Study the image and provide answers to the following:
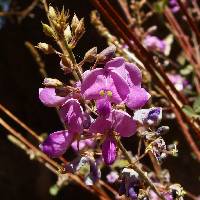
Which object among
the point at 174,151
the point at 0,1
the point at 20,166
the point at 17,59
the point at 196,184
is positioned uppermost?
the point at 0,1

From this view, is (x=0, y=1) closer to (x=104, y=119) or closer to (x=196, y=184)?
(x=196, y=184)

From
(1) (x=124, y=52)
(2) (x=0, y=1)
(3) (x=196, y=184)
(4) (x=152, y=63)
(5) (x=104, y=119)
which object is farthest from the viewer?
(2) (x=0, y=1)

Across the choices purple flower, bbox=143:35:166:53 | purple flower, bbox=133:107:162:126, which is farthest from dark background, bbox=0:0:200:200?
purple flower, bbox=133:107:162:126

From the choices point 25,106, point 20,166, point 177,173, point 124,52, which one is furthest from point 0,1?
point 124,52

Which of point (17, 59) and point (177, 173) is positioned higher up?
point (17, 59)

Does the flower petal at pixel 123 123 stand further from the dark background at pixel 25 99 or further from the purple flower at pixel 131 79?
the dark background at pixel 25 99

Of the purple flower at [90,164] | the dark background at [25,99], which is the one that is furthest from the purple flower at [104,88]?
the dark background at [25,99]
